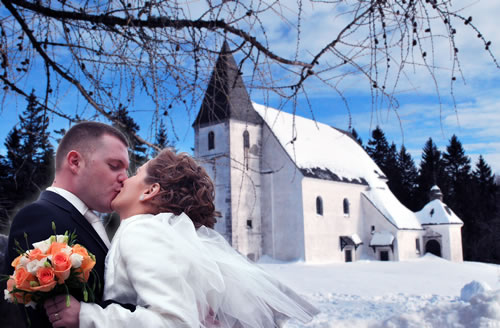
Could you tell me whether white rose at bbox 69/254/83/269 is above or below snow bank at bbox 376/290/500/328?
above

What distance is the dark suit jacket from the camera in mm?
2215

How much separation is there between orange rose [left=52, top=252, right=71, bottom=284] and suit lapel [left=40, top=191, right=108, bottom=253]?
1.88ft

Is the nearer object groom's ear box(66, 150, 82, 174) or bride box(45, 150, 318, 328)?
bride box(45, 150, 318, 328)

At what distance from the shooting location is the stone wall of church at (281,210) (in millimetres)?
27859

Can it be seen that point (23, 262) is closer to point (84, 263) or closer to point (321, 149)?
point (84, 263)

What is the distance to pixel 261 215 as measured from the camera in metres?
29.3

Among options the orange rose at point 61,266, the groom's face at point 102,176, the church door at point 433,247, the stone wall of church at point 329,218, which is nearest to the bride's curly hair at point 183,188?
the groom's face at point 102,176

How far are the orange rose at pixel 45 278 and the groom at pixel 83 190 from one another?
1.43 feet

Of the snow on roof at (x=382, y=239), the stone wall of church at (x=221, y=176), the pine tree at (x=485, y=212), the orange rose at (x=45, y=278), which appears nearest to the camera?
the orange rose at (x=45, y=278)

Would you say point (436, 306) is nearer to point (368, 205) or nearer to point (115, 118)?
point (115, 118)

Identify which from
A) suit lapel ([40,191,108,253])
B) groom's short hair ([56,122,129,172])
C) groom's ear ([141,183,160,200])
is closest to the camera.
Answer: suit lapel ([40,191,108,253])

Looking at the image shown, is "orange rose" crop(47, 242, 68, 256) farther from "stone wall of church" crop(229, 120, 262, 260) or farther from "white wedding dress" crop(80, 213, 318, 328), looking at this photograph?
"stone wall of church" crop(229, 120, 262, 260)

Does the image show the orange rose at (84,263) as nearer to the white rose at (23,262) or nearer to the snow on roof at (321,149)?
the white rose at (23,262)

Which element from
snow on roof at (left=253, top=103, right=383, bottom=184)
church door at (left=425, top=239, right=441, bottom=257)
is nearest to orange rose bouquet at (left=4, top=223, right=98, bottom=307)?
snow on roof at (left=253, top=103, right=383, bottom=184)
